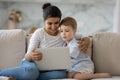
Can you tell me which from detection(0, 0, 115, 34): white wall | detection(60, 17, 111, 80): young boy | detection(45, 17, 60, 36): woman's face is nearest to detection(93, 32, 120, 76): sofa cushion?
detection(60, 17, 111, 80): young boy

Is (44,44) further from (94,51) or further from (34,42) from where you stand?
(94,51)

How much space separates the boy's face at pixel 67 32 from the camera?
2029mm

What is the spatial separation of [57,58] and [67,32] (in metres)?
0.24

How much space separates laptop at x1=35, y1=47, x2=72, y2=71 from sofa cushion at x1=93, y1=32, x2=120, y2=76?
1.13 feet

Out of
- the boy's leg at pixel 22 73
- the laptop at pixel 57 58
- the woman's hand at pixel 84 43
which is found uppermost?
the woman's hand at pixel 84 43

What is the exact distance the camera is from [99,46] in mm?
2201

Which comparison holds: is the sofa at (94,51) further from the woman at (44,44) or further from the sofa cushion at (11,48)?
the woman at (44,44)

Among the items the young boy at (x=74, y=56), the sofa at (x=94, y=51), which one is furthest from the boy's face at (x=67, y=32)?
the sofa at (x=94, y=51)

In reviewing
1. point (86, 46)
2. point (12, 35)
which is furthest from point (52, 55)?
point (12, 35)

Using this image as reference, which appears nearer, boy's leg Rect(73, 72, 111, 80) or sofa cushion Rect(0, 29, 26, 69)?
boy's leg Rect(73, 72, 111, 80)

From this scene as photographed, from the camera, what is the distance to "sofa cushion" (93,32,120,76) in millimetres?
2172

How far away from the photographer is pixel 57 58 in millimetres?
1966

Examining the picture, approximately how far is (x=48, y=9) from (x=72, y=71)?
56 centimetres

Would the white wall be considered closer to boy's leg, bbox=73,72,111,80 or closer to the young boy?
the young boy
